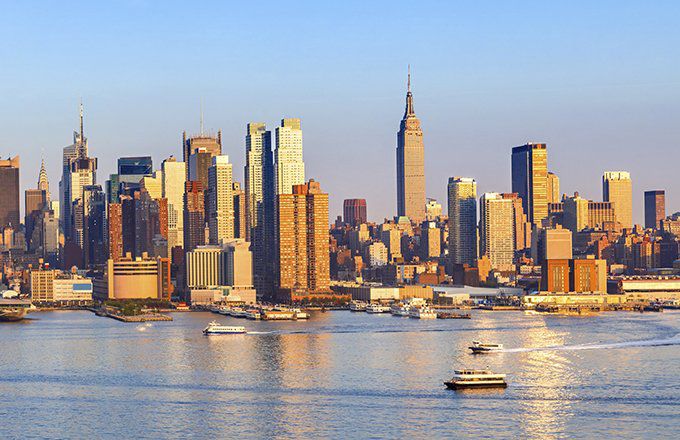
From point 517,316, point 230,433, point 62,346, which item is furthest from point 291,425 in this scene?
point 517,316

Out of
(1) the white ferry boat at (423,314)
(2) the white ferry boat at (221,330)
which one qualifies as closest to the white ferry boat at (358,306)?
(1) the white ferry boat at (423,314)

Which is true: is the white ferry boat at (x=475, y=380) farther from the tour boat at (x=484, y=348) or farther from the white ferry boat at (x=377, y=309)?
the white ferry boat at (x=377, y=309)

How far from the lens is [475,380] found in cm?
5350

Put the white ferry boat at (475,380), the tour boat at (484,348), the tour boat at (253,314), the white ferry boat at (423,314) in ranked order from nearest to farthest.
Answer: the white ferry boat at (475,380) < the tour boat at (484,348) < the white ferry boat at (423,314) < the tour boat at (253,314)

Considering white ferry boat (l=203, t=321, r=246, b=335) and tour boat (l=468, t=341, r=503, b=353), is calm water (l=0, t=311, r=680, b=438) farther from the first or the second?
white ferry boat (l=203, t=321, r=246, b=335)

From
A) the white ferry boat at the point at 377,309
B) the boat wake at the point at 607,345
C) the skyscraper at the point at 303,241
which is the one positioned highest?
the skyscraper at the point at 303,241

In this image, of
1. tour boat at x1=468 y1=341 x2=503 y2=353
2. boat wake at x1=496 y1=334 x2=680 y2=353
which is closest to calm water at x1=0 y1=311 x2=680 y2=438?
boat wake at x1=496 y1=334 x2=680 y2=353

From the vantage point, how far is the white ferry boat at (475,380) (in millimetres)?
53250

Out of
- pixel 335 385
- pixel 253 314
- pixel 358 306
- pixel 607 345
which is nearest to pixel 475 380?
pixel 335 385

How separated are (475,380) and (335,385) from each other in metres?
5.54

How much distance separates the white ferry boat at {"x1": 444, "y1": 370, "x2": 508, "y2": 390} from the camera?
5325 cm

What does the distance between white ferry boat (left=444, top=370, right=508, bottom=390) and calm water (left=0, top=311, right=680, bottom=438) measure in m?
0.61

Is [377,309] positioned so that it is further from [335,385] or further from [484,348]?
[335,385]

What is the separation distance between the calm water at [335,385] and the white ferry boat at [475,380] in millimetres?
609
